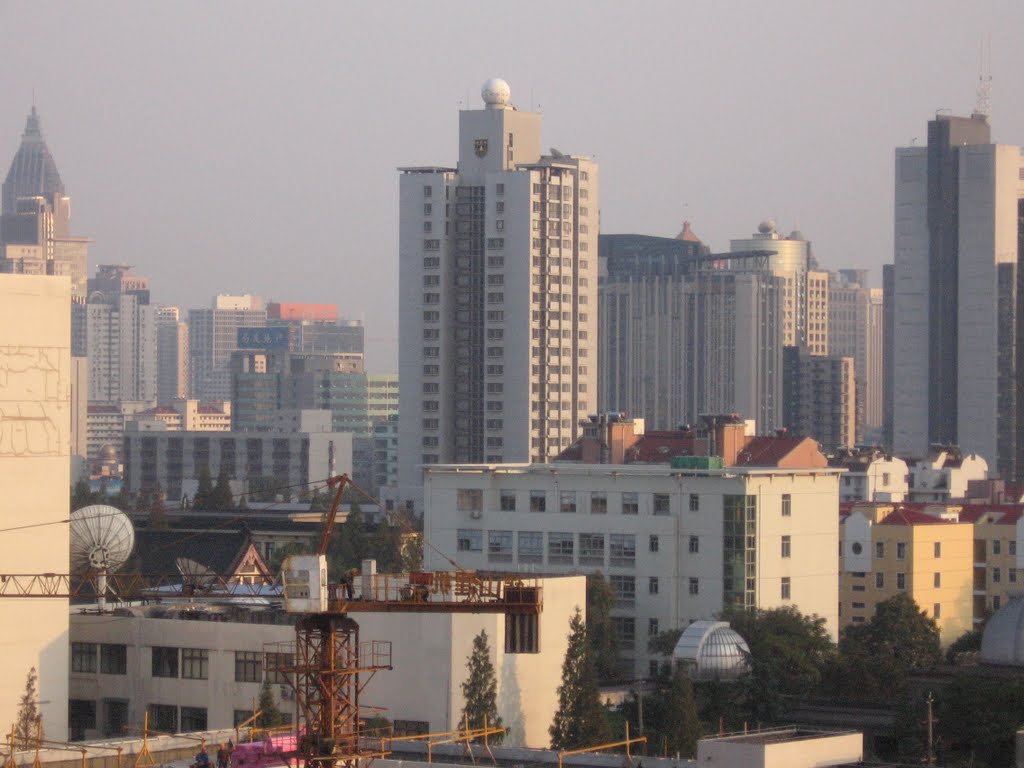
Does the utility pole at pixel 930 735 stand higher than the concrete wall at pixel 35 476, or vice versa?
the concrete wall at pixel 35 476

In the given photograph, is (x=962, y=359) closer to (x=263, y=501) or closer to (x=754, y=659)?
(x=263, y=501)

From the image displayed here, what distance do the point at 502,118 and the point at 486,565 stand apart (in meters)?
43.9

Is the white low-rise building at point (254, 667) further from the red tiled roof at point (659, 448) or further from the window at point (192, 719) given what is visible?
the red tiled roof at point (659, 448)

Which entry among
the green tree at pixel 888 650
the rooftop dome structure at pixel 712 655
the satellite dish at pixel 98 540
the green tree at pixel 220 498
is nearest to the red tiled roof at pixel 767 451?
the green tree at pixel 888 650

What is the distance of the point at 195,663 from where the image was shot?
177 feet

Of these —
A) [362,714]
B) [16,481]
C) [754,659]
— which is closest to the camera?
[362,714]

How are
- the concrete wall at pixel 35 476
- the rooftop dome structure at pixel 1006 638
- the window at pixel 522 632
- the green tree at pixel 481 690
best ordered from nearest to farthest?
the window at pixel 522 632 → the green tree at pixel 481 690 → the concrete wall at pixel 35 476 → the rooftop dome structure at pixel 1006 638

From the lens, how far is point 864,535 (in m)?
84.2

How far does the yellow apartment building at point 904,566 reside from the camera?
84.0 meters

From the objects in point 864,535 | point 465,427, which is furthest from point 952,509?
point 465,427

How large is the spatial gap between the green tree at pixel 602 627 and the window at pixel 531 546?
13.3ft

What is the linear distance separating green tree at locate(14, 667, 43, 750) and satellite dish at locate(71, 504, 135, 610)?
25.5 ft

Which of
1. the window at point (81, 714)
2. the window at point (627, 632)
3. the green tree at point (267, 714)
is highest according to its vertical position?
the green tree at point (267, 714)

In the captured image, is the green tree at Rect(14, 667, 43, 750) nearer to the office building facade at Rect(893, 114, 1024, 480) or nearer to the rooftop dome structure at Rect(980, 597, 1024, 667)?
the rooftop dome structure at Rect(980, 597, 1024, 667)
